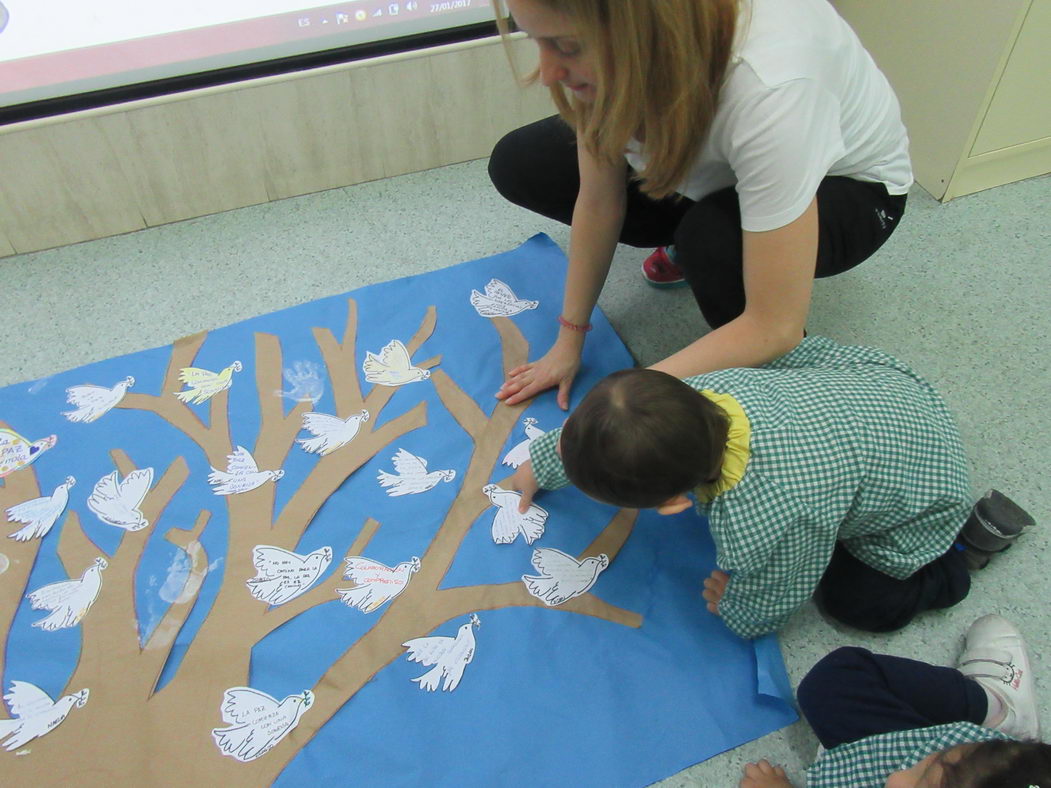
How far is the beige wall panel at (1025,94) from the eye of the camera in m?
1.15

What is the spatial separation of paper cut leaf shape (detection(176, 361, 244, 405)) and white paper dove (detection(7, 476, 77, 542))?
198 millimetres

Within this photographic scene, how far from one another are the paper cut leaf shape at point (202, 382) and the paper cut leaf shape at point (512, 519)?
1.45ft

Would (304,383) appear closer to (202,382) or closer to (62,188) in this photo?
(202,382)

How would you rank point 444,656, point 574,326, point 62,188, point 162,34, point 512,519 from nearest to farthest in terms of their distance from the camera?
point 444,656 → point 512,519 → point 574,326 → point 162,34 → point 62,188

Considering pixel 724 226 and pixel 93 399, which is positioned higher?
pixel 724 226

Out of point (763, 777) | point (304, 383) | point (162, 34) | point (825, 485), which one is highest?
point (162, 34)

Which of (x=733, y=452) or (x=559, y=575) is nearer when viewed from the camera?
(x=733, y=452)

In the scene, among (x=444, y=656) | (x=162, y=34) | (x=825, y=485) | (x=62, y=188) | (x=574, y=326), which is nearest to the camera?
(x=825, y=485)

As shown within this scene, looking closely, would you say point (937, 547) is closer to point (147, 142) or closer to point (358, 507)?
point (358, 507)

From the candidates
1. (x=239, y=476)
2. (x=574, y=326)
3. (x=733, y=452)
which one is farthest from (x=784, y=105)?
(x=239, y=476)

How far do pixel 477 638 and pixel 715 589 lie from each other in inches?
11.3

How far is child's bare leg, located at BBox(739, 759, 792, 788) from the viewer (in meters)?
0.75

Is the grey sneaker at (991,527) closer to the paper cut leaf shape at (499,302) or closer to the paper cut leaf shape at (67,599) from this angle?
the paper cut leaf shape at (499,302)

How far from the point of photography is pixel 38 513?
0.97 metres
